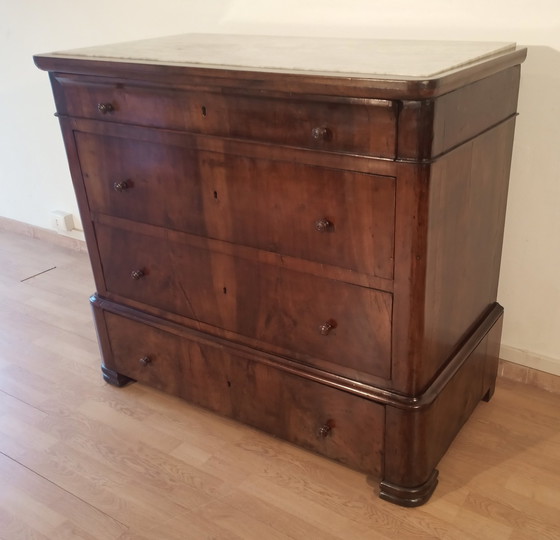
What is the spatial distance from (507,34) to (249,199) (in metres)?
0.81

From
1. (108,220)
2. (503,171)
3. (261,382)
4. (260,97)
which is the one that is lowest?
(261,382)

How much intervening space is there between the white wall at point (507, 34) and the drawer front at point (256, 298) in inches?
26.2

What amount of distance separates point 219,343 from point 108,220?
1.59 feet

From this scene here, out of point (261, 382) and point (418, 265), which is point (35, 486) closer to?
point (261, 382)

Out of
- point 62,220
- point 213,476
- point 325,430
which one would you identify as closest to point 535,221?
point 325,430

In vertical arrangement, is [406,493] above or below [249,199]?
below

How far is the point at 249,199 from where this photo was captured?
4.79ft

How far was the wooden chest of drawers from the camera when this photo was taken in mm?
1249

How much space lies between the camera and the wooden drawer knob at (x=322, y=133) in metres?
1.25

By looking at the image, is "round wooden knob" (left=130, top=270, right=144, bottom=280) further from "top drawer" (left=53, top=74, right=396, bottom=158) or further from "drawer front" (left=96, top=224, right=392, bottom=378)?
"top drawer" (left=53, top=74, right=396, bottom=158)

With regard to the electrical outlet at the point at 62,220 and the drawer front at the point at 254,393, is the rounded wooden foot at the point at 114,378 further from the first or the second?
the electrical outlet at the point at 62,220

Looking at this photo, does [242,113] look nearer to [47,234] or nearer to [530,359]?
[530,359]

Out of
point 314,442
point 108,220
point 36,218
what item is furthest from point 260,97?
point 36,218

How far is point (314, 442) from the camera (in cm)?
164
